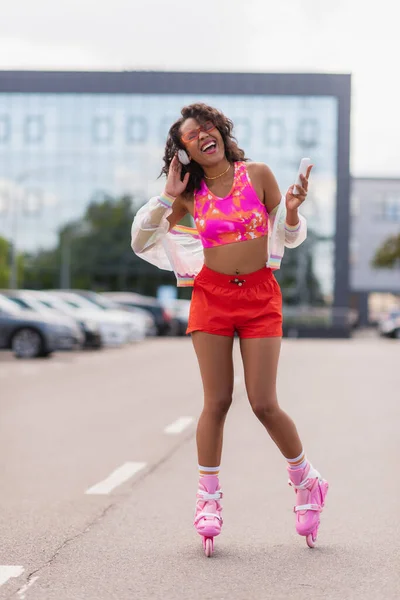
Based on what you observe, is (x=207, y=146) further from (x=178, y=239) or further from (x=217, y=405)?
(x=217, y=405)

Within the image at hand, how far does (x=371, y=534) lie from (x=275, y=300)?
3.93ft

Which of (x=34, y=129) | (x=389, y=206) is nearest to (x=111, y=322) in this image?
(x=34, y=129)

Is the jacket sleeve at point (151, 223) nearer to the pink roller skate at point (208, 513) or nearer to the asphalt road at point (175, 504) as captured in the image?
the pink roller skate at point (208, 513)

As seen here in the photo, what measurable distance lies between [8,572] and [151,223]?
1.56 metres

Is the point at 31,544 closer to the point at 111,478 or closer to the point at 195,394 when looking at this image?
the point at 111,478

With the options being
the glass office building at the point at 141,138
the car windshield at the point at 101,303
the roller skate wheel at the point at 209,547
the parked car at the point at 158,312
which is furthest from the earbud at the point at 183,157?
the glass office building at the point at 141,138

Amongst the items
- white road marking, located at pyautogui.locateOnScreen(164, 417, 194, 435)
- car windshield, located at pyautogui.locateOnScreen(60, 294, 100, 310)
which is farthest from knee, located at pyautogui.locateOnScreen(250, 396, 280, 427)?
car windshield, located at pyautogui.locateOnScreen(60, 294, 100, 310)

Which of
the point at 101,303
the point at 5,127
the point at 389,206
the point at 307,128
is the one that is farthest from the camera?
the point at 389,206

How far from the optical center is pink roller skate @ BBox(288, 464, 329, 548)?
14.8 feet

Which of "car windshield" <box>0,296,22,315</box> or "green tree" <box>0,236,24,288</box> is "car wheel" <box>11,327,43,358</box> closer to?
"car windshield" <box>0,296,22,315</box>

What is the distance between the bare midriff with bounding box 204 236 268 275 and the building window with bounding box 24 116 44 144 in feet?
203

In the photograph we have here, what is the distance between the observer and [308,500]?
15.0ft

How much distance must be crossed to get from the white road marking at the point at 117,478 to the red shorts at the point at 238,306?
72.2 inches

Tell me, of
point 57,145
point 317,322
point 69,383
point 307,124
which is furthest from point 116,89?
point 69,383
